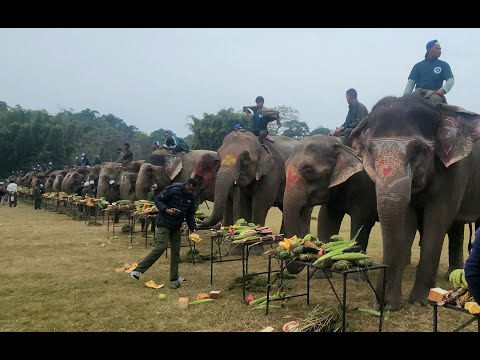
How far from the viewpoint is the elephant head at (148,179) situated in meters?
15.6

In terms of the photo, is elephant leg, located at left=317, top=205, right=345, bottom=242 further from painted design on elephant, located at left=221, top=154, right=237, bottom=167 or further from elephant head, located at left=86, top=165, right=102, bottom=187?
elephant head, located at left=86, top=165, right=102, bottom=187

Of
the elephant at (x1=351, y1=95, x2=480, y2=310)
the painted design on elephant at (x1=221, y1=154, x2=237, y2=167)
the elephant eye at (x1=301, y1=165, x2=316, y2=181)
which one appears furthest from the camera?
the painted design on elephant at (x1=221, y1=154, x2=237, y2=167)

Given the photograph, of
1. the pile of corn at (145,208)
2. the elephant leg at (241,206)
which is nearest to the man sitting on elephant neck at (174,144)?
the pile of corn at (145,208)

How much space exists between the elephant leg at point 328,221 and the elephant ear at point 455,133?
9.25 ft

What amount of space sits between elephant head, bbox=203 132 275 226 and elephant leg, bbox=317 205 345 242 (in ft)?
7.97

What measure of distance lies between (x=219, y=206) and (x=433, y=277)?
511 centimetres

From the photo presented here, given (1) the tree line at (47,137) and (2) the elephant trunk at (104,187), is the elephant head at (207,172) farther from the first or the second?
(1) the tree line at (47,137)

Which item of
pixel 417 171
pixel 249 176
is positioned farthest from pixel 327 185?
pixel 249 176

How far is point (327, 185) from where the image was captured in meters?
8.70

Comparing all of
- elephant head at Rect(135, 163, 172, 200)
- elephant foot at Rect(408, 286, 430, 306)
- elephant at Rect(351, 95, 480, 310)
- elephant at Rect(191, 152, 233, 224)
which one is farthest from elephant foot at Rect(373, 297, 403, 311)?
elephant head at Rect(135, 163, 172, 200)

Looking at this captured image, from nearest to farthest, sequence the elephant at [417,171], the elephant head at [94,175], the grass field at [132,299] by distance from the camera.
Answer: the grass field at [132,299] → the elephant at [417,171] → the elephant head at [94,175]

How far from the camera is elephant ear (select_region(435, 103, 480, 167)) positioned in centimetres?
695
